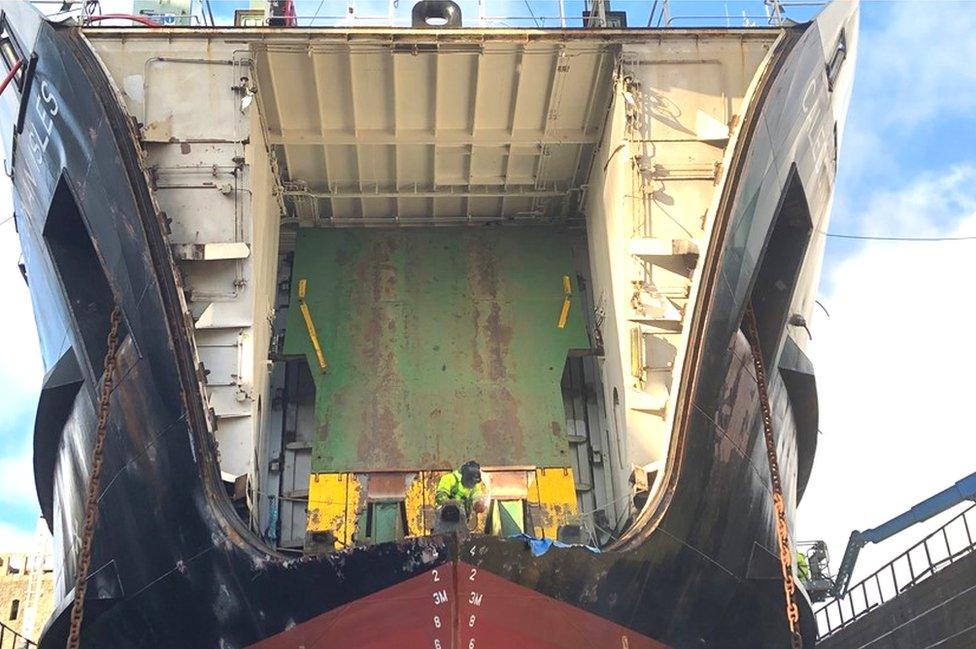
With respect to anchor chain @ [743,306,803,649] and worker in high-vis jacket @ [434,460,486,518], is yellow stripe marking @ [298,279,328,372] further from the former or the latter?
anchor chain @ [743,306,803,649]

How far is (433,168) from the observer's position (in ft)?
32.0

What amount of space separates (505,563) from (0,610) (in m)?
31.1

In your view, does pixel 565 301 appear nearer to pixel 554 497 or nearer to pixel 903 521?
pixel 554 497

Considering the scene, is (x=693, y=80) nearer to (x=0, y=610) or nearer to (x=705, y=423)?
(x=705, y=423)

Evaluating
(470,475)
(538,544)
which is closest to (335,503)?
(470,475)

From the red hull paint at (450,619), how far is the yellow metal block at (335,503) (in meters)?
1.79

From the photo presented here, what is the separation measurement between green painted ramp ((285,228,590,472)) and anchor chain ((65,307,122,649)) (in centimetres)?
232

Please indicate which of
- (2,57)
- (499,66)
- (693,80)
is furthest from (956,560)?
(2,57)

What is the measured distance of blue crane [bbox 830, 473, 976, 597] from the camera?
13.1 metres

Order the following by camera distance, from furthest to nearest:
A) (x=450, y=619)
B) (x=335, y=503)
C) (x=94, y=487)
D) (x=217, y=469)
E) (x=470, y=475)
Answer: (x=335, y=503), (x=217, y=469), (x=94, y=487), (x=470, y=475), (x=450, y=619)

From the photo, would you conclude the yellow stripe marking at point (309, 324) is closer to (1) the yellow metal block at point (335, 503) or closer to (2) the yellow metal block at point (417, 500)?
(1) the yellow metal block at point (335, 503)

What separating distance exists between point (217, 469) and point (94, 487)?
0.73m

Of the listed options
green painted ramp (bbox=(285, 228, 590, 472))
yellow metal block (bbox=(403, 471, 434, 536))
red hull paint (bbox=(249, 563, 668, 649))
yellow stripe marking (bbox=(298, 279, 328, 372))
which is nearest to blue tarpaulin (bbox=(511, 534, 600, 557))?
red hull paint (bbox=(249, 563, 668, 649))

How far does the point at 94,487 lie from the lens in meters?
6.14
